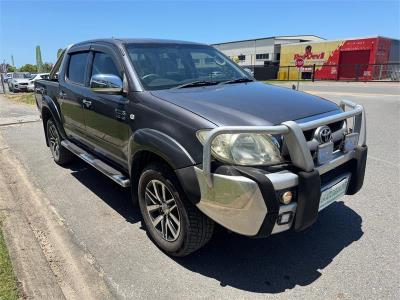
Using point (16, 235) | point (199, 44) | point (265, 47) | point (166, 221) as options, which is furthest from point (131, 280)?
point (265, 47)

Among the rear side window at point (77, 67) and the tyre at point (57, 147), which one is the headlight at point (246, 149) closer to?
the rear side window at point (77, 67)

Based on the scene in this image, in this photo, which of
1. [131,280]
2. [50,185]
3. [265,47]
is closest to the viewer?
[131,280]

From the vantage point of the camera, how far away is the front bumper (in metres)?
2.45

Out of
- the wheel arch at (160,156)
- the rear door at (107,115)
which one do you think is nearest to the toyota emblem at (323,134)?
the wheel arch at (160,156)

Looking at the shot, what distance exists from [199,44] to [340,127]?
2.31 metres

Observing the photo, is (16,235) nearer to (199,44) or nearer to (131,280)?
(131,280)

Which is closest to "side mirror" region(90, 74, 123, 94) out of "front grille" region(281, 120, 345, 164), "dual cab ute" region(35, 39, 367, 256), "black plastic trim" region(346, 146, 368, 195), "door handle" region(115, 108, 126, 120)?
"dual cab ute" region(35, 39, 367, 256)

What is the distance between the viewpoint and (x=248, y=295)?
9.01ft

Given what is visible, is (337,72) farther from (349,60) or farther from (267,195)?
(267,195)

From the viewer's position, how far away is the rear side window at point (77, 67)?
15.3 ft

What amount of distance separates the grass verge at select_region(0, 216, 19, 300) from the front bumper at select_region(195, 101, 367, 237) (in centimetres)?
154

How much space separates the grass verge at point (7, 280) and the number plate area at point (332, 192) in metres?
2.40

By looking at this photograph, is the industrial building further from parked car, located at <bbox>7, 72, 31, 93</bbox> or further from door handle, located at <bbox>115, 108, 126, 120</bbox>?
door handle, located at <bbox>115, 108, 126, 120</bbox>

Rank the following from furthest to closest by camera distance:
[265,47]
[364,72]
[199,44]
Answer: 1. [265,47]
2. [364,72]
3. [199,44]
